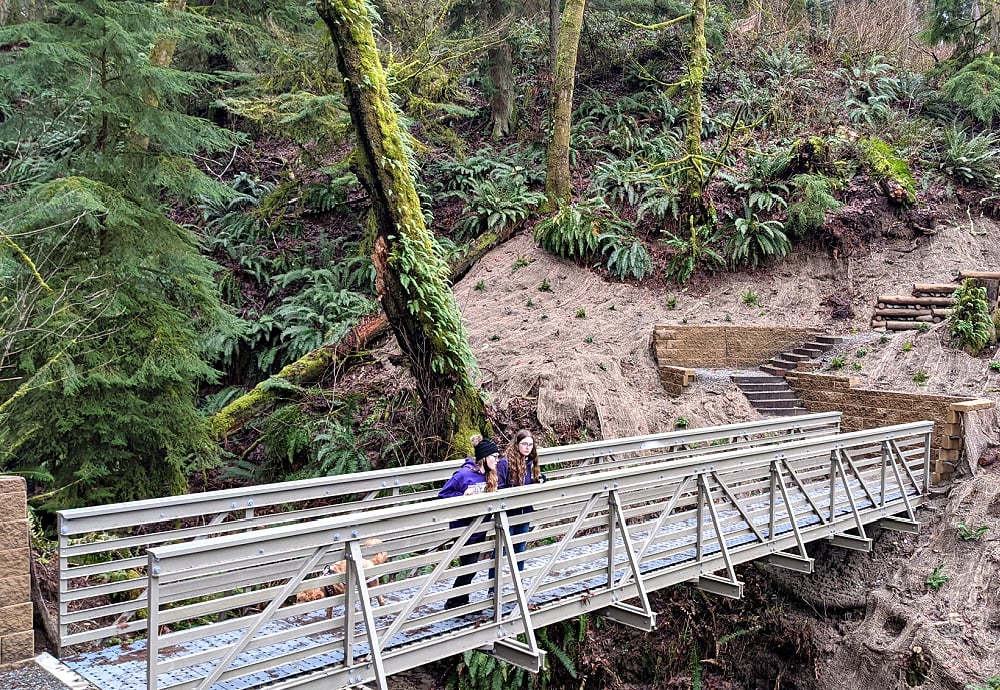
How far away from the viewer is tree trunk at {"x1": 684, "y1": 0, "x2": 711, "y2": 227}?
20.7 metres

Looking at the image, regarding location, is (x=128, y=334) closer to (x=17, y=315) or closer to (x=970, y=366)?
(x=17, y=315)

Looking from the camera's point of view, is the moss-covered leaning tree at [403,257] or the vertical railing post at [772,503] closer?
the vertical railing post at [772,503]

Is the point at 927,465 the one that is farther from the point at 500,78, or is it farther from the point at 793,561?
the point at 500,78

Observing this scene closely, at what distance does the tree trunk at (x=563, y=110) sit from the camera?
67.4 ft

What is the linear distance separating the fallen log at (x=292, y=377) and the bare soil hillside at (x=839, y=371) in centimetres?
220

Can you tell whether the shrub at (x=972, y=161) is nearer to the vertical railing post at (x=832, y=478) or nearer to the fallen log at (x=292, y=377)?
the vertical railing post at (x=832, y=478)

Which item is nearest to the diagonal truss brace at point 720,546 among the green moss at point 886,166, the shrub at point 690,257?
the shrub at point 690,257

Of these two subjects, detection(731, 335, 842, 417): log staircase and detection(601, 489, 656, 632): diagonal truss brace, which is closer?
detection(601, 489, 656, 632): diagonal truss brace

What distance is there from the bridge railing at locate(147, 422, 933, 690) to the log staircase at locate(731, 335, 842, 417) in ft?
16.7

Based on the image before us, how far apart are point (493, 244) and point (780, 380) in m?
7.55

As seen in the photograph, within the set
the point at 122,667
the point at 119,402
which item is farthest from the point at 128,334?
the point at 122,667

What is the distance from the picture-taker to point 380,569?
243 inches

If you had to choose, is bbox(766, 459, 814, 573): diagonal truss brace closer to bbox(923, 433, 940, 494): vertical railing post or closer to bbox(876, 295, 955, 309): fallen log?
bbox(923, 433, 940, 494): vertical railing post

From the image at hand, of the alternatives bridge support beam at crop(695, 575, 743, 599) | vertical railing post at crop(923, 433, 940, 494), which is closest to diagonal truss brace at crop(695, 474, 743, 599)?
bridge support beam at crop(695, 575, 743, 599)
